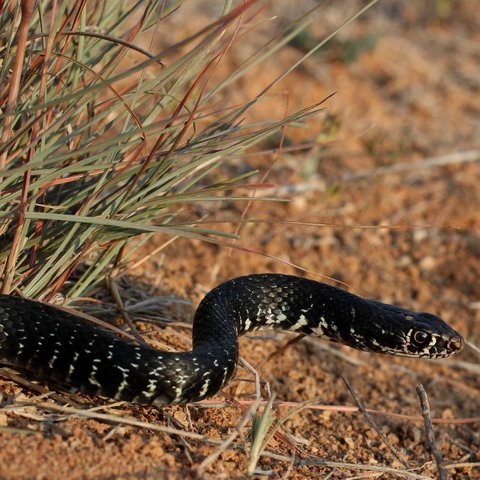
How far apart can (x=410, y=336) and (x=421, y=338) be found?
76 millimetres

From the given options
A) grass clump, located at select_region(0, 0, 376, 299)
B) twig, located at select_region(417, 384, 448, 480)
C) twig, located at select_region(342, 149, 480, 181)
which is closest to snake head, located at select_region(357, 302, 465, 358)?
twig, located at select_region(417, 384, 448, 480)

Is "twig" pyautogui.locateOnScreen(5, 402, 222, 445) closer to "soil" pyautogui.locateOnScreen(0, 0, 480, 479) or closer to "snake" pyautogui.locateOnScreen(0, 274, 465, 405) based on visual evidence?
"soil" pyautogui.locateOnScreen(0, 0, 480, 479)

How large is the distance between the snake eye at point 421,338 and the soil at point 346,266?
1.93ft

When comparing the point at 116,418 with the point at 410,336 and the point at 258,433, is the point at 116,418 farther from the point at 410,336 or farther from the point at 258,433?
the point at 410,336

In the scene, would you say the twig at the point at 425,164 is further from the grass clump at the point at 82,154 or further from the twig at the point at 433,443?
the twig at the point at 433,443

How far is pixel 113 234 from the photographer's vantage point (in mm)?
4699

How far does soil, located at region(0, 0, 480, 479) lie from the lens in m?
4.21

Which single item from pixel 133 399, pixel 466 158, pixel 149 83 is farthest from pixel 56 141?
pixel 466 158

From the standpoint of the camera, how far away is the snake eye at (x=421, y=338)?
17.7 ft

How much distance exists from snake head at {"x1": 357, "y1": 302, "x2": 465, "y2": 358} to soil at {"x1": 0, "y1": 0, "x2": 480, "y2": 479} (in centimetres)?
53

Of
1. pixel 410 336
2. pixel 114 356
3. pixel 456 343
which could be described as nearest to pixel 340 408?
pixel 410 336

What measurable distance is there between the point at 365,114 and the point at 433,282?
3.31 m

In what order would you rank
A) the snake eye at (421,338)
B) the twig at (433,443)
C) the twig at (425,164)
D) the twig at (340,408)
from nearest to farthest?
the twig at (433,443) < the twig at (340,408) < the snake eye at (421,338) < the twig at (425,164)

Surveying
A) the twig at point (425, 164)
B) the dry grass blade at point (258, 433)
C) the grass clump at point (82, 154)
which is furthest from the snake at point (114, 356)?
the twig at point (425, 164)
